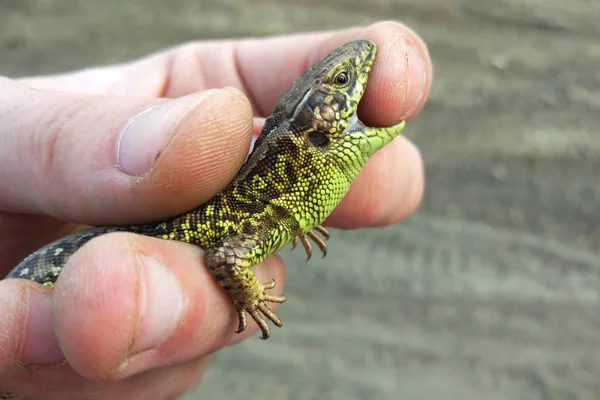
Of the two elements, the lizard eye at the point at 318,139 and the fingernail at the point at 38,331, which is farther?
the lizard eye at the point at 318,139

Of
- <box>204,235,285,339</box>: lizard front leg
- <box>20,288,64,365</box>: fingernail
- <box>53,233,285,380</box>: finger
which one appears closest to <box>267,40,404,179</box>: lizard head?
<box>204,235,285,339</box>: lizard front leg

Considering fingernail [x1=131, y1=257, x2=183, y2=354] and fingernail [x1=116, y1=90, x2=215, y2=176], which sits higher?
fingernail [x1=116, y1=90, x2=215, y2=176]

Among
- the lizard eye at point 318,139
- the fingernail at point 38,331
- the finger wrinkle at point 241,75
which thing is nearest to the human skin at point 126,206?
the fingernail at point 38,331

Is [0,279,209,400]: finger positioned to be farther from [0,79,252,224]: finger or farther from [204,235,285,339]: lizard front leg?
[204,235,285,339]: lizard front leg

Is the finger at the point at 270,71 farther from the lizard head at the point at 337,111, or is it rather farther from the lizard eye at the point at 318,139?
the lizard eye at the point at 318,139

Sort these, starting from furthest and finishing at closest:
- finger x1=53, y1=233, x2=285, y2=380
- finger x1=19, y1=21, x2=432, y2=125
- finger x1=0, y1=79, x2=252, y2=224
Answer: finger x1=19, y1=21, x2=432, y2=125, finger x1=0, y1=79, x2=252, y2=224, finger x1=53, y1=233, x2=285, y2=380

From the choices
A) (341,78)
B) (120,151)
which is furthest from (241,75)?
(120,151)
